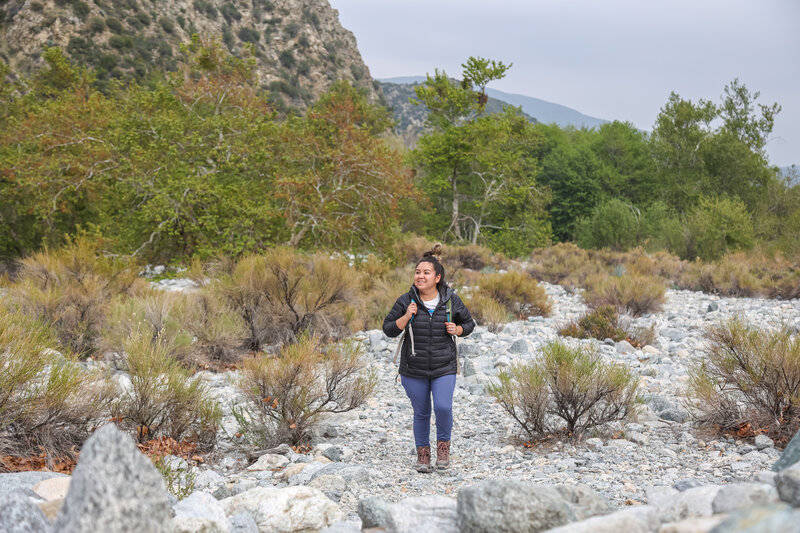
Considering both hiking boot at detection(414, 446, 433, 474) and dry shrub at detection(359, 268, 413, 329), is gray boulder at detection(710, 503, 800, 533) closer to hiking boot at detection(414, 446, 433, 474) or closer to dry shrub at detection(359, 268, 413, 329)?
hiking boot at detection(414, 446, 433, 474)

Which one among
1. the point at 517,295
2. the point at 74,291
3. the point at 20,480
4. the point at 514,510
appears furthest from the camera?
the point at 517,295

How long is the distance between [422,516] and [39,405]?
289 centimetres

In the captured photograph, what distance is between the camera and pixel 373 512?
254 cm

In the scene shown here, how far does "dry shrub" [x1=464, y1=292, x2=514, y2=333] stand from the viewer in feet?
30.8

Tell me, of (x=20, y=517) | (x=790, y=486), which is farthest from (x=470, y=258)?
(x=20, y=517)

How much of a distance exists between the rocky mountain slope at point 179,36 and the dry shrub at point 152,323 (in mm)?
21950

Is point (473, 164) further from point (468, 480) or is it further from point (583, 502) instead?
point (583, 502)

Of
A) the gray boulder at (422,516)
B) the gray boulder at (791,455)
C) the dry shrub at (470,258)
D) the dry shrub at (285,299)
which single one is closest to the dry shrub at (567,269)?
the dry shrub at (470,258)

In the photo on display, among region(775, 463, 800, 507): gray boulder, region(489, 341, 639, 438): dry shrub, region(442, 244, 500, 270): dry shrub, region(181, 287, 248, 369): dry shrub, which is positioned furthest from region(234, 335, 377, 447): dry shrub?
region(442, 244, 500, 270): dry shrub

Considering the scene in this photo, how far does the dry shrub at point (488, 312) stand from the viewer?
30.8 ft

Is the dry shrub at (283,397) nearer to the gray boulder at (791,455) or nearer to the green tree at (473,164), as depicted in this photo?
the gray boulder at (791,455)

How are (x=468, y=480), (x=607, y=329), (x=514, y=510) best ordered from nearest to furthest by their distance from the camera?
(x=514, y=510) < (x=468, y=480) < (x=607, y=329)

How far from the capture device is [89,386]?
13.6 feet

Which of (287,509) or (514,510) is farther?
(287,509)
